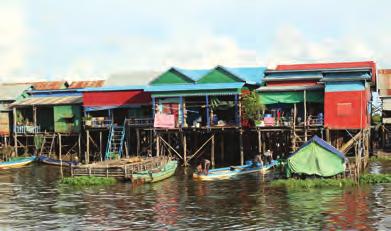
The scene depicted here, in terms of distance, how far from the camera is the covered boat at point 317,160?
32.2 m

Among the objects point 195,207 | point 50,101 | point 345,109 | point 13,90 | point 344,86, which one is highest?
point 13,90

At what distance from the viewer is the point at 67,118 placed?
52.3 meters

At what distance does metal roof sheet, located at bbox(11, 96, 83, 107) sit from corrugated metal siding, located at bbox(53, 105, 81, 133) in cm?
46

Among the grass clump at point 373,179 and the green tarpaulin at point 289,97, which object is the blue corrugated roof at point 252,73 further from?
the grass clump at point 373,179

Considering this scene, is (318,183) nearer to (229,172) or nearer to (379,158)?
(229,172)

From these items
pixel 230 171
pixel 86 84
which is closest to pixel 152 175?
pixel 230 171

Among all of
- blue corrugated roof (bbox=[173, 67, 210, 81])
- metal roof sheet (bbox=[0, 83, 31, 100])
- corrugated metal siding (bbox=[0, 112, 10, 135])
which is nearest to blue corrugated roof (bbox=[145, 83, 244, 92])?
blue corrugated roof (bbox=[173, 67, 210, 81])

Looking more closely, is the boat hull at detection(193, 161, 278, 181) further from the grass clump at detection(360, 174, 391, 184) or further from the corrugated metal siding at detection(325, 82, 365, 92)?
the corrugated metal siding at detection(325, 82, 365, 92)

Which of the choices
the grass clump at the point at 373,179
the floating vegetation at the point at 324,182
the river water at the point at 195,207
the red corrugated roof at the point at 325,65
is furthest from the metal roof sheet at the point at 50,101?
the grass clump at the point at 373,179

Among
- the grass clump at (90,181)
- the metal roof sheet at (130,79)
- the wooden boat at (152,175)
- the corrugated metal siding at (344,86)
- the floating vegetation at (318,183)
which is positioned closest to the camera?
the floating vegetation at (318,183)

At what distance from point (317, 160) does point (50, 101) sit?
28.7m

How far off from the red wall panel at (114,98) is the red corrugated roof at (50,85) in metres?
7.72

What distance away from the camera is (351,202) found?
27750mm

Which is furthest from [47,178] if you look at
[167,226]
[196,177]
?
[167,226]
